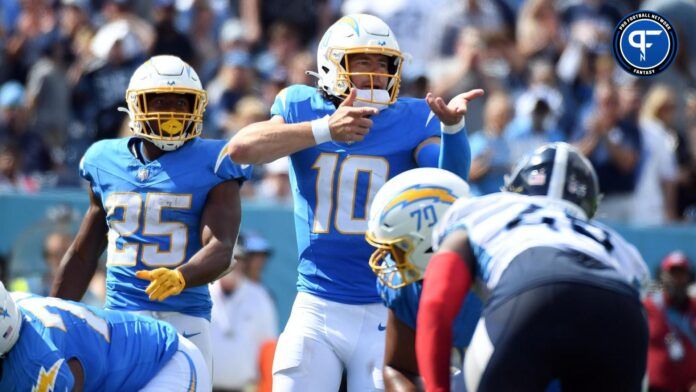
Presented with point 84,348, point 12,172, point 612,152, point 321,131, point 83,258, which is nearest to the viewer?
point 84,348

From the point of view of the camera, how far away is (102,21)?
1202 centimetres

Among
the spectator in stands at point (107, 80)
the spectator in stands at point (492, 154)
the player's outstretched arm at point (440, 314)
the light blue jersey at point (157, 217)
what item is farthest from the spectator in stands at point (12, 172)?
the player's outstretched arm at point (440, 314)

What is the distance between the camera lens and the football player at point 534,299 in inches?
146

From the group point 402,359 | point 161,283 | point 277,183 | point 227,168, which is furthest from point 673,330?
point 402,359

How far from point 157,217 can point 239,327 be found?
3.77 m

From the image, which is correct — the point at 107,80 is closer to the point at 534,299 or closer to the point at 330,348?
the point at 330,348

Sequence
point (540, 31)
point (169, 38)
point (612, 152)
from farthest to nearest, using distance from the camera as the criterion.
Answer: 1. point (540, 31)
2. point (169, 38)
3. point (612, 152)

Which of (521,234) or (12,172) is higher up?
(521,234)

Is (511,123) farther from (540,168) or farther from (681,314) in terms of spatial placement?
(540,168)

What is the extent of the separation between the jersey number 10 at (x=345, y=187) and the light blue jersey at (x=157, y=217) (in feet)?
1.65

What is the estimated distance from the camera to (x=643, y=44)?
21.5ft

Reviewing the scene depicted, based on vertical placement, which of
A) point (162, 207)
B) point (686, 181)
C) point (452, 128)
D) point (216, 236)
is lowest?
point (686, 181)

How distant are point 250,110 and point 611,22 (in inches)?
133

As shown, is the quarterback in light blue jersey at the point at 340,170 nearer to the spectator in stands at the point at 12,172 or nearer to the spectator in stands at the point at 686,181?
the spectator in stands at the point at 12,172
